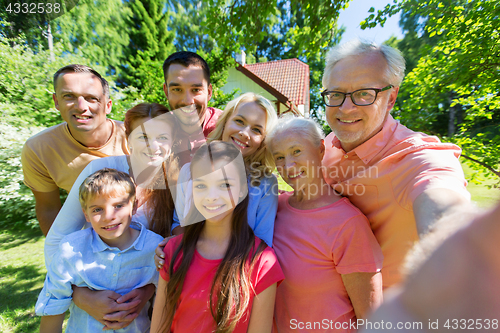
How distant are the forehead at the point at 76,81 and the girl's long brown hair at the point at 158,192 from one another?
68 cm

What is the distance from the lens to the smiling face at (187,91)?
2898mm

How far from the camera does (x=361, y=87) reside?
1.80 meters

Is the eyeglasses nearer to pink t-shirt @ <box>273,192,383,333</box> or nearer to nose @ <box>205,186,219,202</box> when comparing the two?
pink t-shirt @ <box>273,192,383,333</box>

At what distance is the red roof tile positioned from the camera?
16.2 metres

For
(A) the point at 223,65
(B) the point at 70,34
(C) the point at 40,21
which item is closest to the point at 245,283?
(A) the point at 223,65

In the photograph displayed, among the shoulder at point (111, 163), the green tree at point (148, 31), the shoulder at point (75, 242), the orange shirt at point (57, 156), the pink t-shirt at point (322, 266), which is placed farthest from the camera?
the green tree at point (148, 31)

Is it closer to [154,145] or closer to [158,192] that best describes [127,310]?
[158,192]

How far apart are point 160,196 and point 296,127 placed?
1.28m

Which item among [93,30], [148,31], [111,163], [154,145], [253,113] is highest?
[148,31]

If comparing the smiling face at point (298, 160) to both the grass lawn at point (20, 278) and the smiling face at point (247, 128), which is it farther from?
the grass lawn at point (20, 278)

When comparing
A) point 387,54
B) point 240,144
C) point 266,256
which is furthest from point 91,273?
point 387,54

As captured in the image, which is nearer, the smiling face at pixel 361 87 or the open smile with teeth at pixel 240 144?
the smiling face at pixel 361 87

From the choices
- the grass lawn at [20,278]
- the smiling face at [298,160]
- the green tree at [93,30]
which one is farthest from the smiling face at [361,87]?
the green tree at [93,30]

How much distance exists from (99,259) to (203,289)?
847 millimetres
